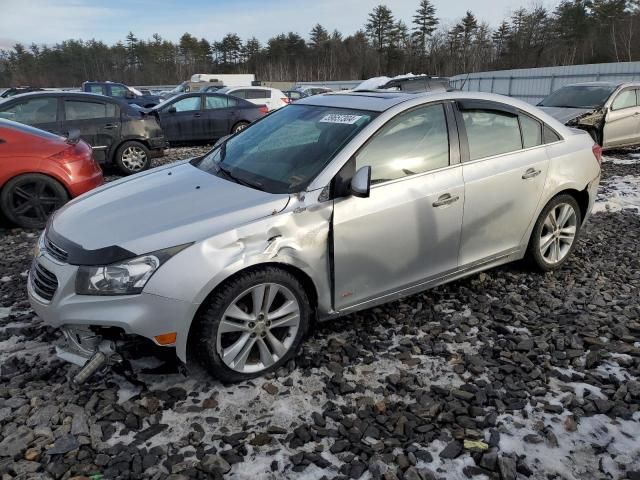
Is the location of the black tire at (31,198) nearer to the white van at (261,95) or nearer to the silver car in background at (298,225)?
the silver car in background at (298,225)

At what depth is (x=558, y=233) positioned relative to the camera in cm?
440

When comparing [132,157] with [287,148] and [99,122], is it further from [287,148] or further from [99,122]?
[287,148]

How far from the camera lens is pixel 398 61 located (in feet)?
219

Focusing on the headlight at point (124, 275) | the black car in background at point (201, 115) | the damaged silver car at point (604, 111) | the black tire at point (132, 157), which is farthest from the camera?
the black car in background at point (201, 115)

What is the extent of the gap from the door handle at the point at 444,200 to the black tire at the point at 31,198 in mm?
4444

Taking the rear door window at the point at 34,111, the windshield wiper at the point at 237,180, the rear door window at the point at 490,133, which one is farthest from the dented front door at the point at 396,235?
the rear door window at the point at 34,111

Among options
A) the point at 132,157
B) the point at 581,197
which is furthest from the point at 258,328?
the point at 132,157

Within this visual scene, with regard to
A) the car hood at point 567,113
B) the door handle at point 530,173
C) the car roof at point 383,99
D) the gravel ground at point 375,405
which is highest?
the car roof at point 383,99

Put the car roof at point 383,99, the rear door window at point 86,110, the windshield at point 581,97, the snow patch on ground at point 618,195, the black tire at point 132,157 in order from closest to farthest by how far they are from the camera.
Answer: the car roof at point 383,99 < the snow patch on ground at point 618,195 < the rear door window at point 86,110 < the black tire at point 132,157 < the windshield at point 581,97

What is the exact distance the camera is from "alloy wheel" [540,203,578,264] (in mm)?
4301

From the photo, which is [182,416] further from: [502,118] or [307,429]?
[502,118]

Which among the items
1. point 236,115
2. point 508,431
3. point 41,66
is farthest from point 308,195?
point 41,66

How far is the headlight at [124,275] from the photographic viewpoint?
2.56 m

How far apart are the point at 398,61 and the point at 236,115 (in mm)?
59014
